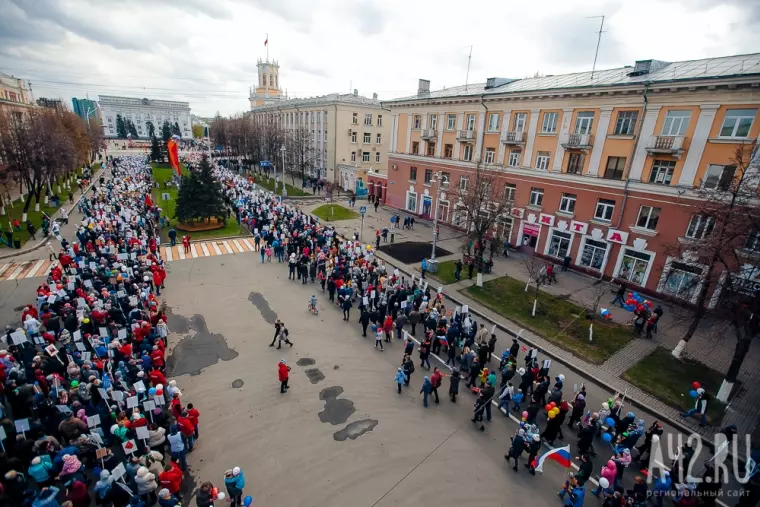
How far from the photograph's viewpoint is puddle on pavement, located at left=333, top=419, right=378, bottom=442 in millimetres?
10500

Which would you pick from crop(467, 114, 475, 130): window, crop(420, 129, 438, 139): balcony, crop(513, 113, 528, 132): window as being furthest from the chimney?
crop(513, 113, 528, 132): window

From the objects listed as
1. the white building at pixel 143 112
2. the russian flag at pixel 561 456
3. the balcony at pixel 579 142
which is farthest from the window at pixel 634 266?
the white building at pixel 143 112

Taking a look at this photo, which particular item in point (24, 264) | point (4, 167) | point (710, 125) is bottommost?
point (24, 264)

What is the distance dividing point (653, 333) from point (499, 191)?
12409 millimetres

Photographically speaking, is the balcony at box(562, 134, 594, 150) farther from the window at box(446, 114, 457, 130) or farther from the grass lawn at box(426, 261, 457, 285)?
the window at box(446, 114, 457, 130)

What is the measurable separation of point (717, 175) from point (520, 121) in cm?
1272

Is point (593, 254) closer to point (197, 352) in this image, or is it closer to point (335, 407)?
point (335, 407)

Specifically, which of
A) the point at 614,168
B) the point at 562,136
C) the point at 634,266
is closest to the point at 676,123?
the point at 614,168

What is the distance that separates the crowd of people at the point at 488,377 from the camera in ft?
29.7

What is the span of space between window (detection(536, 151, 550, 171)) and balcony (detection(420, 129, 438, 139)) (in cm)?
1112

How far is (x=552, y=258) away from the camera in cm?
2655

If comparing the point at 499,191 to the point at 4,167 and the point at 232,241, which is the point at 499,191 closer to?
the point at 232,241

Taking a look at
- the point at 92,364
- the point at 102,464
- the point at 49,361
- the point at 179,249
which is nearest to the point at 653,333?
the point at 102,464

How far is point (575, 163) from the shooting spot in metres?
24.5
